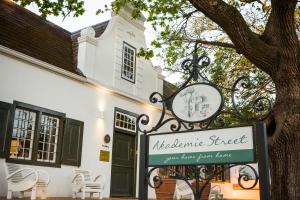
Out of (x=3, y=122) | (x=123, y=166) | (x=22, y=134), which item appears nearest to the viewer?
(x=3, y=122)

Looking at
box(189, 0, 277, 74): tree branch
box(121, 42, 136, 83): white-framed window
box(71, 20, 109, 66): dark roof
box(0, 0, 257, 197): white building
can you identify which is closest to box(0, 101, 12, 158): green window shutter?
box(0, 0, 257, 197): white building

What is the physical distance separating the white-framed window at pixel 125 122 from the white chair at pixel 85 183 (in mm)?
2455

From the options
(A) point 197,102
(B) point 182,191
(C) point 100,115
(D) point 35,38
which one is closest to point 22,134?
(C) point 100,115

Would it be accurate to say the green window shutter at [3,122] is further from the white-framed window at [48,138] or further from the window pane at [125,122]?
the window pane at [125,122]

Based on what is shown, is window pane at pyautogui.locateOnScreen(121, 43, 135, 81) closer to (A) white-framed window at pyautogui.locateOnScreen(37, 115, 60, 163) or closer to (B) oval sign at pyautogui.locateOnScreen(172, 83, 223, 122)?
(A) white-framed window at pyautogui.locateOnScreen(37, 115, 60, 163)

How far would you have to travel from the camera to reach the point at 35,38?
10570mm

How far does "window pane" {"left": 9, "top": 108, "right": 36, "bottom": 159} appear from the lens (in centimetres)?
900

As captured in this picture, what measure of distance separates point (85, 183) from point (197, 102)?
709cm

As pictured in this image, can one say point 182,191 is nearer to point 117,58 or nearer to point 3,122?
point 117,58

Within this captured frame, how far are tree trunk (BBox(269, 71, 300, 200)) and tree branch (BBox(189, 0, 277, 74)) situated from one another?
0.70 meters

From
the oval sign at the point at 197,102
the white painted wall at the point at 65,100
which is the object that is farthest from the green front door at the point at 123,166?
the oval sign at the point at 197,102

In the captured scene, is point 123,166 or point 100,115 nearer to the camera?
point 100,115

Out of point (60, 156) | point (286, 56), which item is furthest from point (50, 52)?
point (286, 56)

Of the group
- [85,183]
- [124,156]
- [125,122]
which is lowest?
[85,183]
